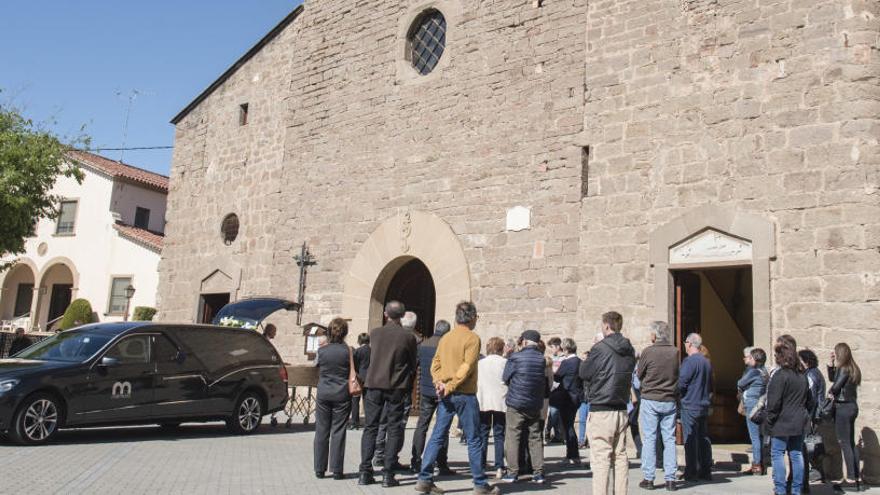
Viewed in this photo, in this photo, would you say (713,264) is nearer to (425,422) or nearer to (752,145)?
(752,145)

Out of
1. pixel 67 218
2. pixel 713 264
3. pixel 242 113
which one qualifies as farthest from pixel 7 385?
pixel 67 218

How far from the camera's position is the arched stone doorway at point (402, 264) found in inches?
460

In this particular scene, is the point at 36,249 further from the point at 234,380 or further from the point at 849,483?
the point at 849,483

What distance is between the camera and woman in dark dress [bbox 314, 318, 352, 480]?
277 inches

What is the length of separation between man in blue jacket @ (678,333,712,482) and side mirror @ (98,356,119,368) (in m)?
6.26

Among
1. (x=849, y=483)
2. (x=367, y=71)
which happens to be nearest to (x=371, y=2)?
(x=367, y=71)

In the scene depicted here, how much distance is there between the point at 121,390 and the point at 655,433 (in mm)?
5940

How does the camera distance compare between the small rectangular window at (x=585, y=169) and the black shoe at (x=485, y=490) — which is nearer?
the black shoe at (x=485, y=490)

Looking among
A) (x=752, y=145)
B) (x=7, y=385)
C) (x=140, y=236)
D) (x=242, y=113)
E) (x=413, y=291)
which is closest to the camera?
(x=7, y=385)

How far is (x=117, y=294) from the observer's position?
2539 centimetres

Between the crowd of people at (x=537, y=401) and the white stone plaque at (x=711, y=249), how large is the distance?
4.07 feet

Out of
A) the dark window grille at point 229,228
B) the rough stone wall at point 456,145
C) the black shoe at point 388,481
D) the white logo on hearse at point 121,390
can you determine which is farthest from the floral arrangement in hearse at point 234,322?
the black shoe at point 388,481

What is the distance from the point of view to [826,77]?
8.41 metres

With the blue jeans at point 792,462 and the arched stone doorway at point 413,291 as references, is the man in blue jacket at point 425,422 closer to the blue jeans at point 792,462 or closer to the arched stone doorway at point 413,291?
the blue jeans at point 792,462
